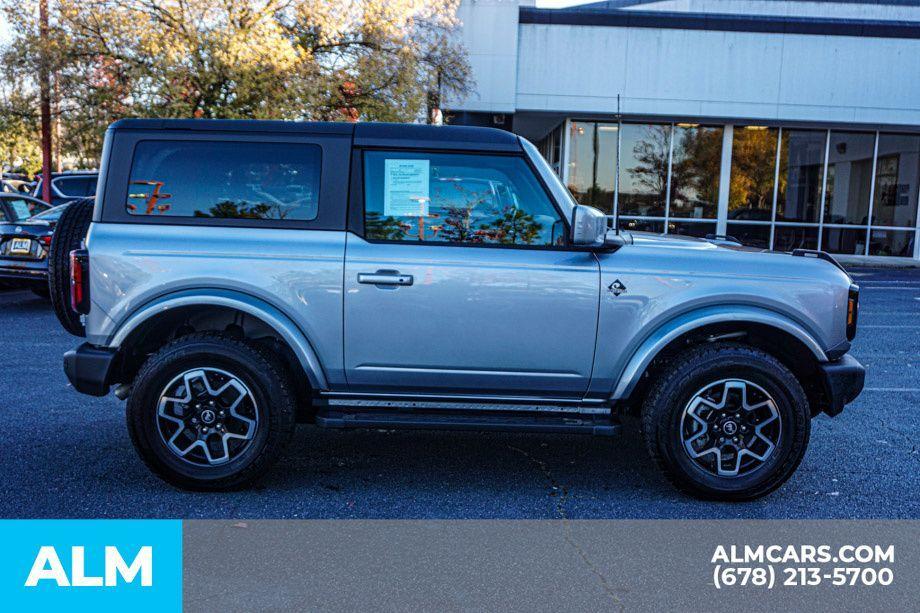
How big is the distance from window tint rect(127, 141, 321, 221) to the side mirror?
1.43 meters

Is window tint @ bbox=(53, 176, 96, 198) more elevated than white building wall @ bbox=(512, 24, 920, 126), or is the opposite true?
white building wall @ bbox=(512, 24, 920, 126)

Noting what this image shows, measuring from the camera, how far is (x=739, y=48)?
20.7 m

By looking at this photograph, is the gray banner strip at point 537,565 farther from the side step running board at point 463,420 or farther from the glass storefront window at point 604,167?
the glass storefront window at point 604,167

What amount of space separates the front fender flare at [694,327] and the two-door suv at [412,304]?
1 cm

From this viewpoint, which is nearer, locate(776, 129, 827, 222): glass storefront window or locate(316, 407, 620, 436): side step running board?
locate(316, 407, 620, 436): side step running board

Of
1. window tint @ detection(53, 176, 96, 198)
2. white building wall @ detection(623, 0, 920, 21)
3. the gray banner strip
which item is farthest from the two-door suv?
white building wall @ detection(623, 0, 920, 21)

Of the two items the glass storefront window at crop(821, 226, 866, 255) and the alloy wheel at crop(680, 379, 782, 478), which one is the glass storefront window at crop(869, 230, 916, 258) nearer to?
the glass storefront window at crop(821, 226, 866, 255)

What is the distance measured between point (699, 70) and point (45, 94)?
1540 cm

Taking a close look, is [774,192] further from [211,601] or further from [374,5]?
[211,601]

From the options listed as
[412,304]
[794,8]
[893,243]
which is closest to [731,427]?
[412,304]

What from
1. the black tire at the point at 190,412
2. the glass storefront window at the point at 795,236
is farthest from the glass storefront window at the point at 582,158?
the black tire at the point at 190,412

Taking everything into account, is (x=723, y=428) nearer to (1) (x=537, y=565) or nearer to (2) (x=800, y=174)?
(1) (x=537, y=565)

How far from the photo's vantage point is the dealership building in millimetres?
20594

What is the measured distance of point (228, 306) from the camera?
428 cm
